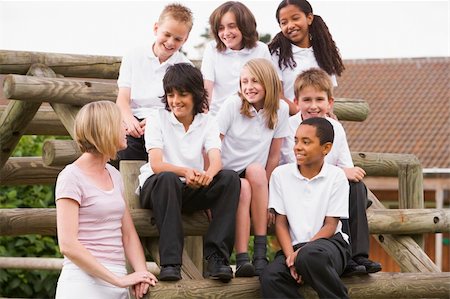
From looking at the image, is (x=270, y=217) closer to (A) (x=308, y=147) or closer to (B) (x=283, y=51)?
(A) (x=308, y=147)

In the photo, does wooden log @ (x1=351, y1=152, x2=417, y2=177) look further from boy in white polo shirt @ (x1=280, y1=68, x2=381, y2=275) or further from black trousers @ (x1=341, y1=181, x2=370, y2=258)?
black trousers @ (x1=341, y1=181, x2=370, y2=258)

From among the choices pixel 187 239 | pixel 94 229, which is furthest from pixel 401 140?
pixel 94 229

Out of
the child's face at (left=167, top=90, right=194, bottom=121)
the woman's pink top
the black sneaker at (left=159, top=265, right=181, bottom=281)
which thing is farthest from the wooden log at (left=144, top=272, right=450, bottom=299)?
the child's face at (left=167, top=90, right=194, bottom=121)

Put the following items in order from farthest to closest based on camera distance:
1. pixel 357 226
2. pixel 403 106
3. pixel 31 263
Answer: pixel 403 106, pixel 31 263, pixel 357 226

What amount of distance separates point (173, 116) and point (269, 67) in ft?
2.03

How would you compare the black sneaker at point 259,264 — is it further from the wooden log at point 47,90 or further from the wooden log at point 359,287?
the wooden log at point 47,90

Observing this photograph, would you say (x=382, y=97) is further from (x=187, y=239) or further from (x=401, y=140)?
(x=187, y=239)

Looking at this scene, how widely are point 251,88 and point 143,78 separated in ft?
2.86

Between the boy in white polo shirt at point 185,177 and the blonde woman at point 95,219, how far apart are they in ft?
0.65

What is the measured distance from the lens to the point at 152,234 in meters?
5.31

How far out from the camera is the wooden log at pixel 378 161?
7246mm

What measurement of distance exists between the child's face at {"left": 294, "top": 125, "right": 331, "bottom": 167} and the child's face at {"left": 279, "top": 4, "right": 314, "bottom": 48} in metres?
1.15

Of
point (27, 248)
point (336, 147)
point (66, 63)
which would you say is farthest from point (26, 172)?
point (336, 147)

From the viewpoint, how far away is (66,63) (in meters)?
7.37
